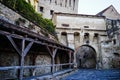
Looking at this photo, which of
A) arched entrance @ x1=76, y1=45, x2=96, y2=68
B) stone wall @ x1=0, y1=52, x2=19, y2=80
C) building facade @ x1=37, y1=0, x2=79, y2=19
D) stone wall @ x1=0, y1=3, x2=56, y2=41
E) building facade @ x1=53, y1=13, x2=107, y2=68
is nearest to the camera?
stone wall @ x1=0, y1=52, x2=19, y2=80

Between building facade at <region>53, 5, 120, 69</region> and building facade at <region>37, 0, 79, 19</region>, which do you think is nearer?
building facade at <region>53, 5, 120, 69</region>

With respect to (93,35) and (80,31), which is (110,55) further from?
(80,31)

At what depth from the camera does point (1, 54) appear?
887cm

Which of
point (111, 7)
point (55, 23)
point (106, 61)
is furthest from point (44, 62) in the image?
point (111, 7)

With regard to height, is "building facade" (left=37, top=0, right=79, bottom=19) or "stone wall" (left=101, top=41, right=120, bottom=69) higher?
"building facade" (left=37, top=0, right=79, bottom=19)

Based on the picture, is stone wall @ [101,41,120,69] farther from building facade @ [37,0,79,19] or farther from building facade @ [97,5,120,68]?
building facade @ [37,0,79,19]

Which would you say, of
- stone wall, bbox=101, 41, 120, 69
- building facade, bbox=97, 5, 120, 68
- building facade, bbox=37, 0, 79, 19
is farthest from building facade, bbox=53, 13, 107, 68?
building facade, bbox=37, 0, 79, 19

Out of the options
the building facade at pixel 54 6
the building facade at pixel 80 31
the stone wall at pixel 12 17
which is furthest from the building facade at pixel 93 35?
the stone wall at pixel 12 17

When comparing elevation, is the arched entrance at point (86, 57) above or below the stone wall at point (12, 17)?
below

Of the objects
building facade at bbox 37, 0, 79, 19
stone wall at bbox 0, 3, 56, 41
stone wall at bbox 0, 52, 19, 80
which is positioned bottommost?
stone wall at bbox 0, 52, 19, 80

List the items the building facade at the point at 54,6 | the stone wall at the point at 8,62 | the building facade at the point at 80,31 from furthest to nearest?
1. the building facade at the point at 54,6
2. the building facade at the point at 80,31
3. the stone wall at the point at 8,62

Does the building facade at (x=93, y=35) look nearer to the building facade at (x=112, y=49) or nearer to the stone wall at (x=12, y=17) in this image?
the building facade at (x=112, y=49)

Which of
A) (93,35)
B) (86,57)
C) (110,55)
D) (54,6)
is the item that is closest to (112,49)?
(110,55)

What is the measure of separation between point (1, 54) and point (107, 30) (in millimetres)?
20468
